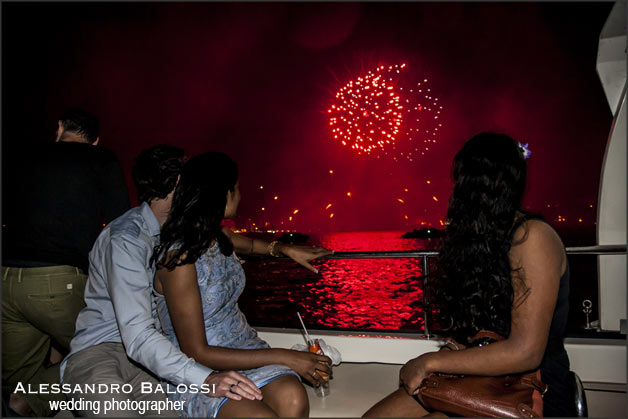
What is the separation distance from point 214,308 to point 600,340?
2.37m

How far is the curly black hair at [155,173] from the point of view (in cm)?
212

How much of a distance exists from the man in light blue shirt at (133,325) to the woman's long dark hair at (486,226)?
89cm

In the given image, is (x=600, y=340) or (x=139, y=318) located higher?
(x=139, y=318)

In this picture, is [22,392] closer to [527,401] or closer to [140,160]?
[140,160]

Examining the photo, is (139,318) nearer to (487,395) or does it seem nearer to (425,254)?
(487,395)

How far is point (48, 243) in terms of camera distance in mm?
2480

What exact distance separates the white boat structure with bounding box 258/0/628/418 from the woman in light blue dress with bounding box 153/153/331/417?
0.55m

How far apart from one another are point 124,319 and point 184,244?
0.38 metres

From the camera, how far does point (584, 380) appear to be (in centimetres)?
264

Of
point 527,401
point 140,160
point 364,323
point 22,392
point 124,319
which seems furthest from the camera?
point 364,323

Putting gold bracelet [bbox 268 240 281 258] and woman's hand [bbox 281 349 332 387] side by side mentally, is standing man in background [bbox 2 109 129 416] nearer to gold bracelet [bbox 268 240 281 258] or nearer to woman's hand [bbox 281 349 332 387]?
gold bracelet [bbox 268 240 281 258]

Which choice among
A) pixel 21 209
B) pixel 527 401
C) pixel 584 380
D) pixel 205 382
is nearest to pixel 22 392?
pixel 21 209

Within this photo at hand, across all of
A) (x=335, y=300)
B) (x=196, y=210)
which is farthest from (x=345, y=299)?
(x=196, y=210)

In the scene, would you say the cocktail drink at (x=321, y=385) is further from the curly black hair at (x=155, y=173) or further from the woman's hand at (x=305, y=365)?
the curly black hair at (x=155, y=173)
